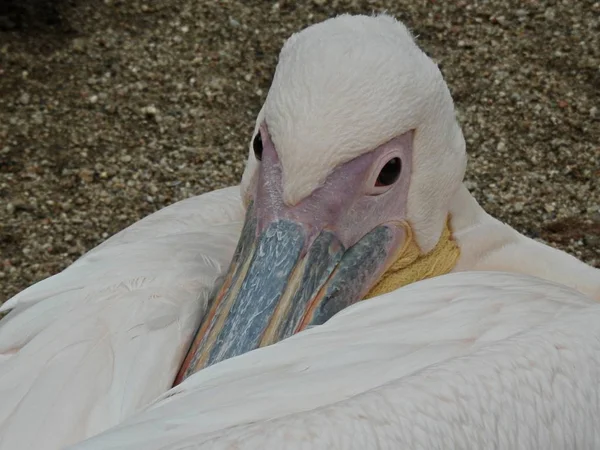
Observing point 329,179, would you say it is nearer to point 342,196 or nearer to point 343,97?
→ point 342,196

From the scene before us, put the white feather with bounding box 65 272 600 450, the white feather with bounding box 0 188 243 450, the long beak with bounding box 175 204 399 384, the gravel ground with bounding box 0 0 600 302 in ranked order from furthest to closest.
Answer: the gravel ground with bounding box 0 0 600 302 < the long beak with bounding box 175 204 399 384 < the white feather with bounding box 0 188 243 450 < the white feather with bounding box 65 272 600 450

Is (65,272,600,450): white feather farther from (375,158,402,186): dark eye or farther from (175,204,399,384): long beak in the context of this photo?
(375,158,402,186): dark eye

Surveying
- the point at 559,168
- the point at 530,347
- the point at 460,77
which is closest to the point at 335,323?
the point at 530,347

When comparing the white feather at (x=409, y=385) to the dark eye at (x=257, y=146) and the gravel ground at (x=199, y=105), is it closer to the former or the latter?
the dark eye at (x=257, y=146)

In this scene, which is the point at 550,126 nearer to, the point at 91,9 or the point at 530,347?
the point at 91,9

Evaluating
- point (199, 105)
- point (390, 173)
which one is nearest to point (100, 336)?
point (390, 173)

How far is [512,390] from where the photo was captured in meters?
1.58

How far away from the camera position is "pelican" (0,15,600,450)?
1.79 metres

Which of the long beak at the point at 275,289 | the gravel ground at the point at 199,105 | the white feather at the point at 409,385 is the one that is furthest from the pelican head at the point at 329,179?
the gravel ground at the point at 199,105

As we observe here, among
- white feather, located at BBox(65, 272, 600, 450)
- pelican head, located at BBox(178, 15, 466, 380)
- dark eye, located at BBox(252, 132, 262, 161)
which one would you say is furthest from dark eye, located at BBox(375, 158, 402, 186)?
white feather, located at BBox(65, 272, 600, 450)

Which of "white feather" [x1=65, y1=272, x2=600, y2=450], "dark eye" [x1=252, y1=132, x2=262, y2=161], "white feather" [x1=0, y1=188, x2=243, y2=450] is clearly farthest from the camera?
"dark eye" [x1=252, y1=132, x2=262, y2=161]

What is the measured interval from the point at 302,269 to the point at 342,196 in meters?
0.19

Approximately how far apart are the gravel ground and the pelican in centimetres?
147

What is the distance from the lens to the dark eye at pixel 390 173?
7.43 feet
